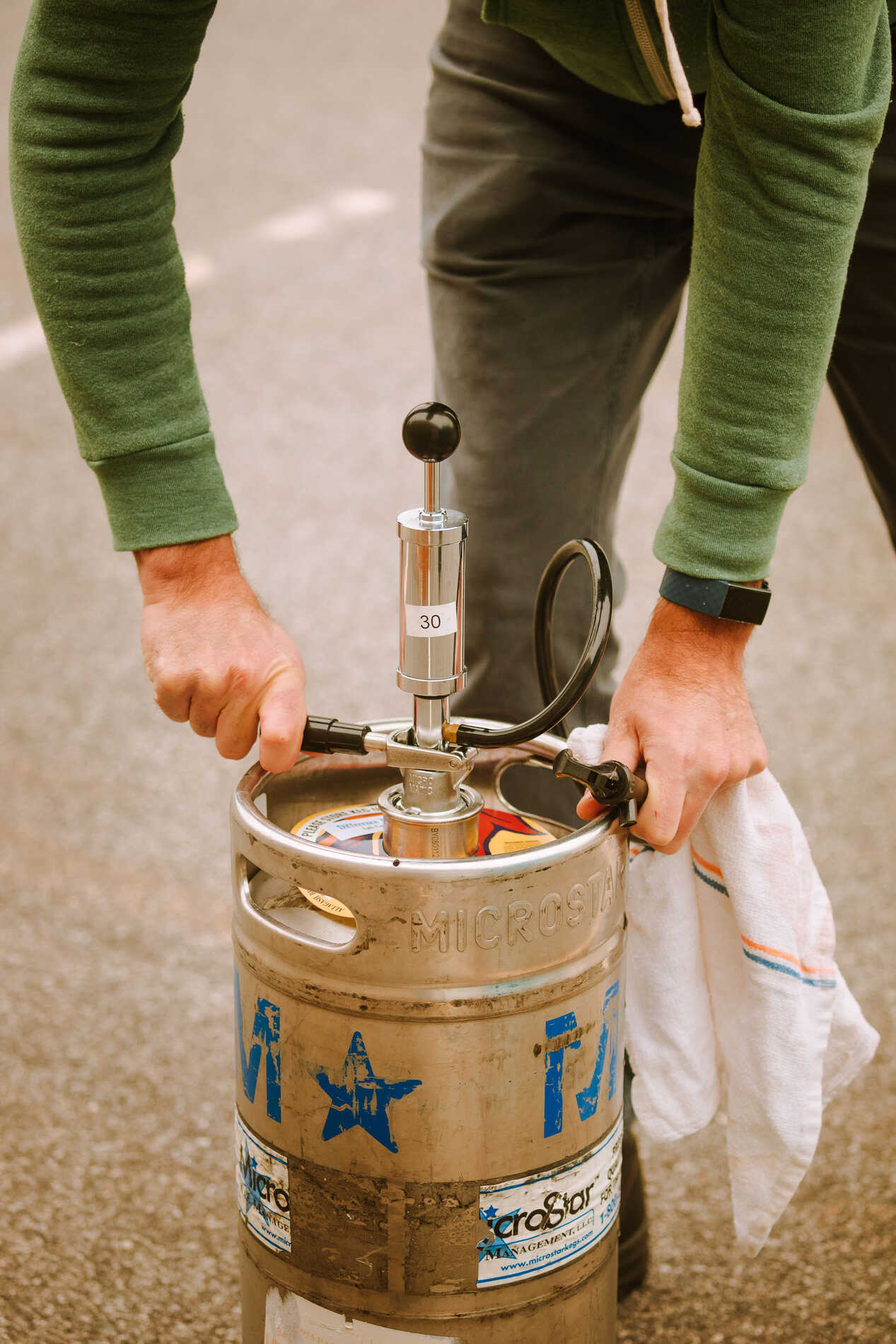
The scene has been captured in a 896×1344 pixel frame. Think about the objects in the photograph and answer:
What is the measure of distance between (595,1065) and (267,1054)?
9.2 inches

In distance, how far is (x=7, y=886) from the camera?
1.99 m

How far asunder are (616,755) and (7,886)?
1.26 metres

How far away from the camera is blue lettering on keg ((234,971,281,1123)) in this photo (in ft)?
3.20

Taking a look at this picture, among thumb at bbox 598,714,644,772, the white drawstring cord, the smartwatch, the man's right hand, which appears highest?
the white drawstring cord

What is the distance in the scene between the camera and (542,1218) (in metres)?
0.98

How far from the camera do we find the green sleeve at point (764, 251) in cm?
94

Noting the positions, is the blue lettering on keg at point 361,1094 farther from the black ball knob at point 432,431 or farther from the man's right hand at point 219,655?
the black ball knob at point 432,431

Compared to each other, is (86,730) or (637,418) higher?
(637,418)

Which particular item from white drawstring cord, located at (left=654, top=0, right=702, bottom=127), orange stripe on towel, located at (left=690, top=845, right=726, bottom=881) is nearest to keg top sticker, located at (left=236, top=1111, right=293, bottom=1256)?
orange stripe on towel, located at (left=690, top=845, right=726, bottom=881)

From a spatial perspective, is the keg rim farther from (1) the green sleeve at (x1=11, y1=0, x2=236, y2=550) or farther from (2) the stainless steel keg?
(1) the green sleeve at (x1=11, y1=0, x2=236, y2=550)

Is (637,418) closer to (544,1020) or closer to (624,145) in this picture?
(624,145)

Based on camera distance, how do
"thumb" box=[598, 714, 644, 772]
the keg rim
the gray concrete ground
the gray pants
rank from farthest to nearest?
the gray concrete ground → the gray pants → "thumb" box=[598, 714, 644, 772] → the keg rim

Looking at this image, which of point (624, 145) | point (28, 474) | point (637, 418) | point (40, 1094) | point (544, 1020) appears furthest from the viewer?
point (28, 474)

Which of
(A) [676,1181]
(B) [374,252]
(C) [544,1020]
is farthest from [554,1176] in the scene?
(B) [374,252]
